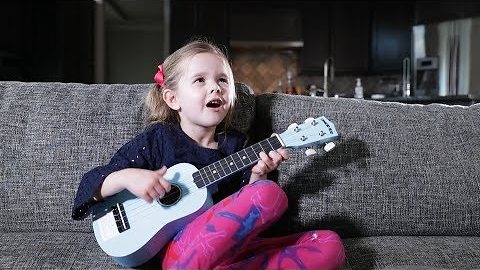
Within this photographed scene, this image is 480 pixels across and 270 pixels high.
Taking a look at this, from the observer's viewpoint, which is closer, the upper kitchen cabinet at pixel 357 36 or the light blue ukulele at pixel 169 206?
the light blue ukulele at pixel 169 206

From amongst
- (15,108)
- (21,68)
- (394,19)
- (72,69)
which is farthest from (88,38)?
(15,108)

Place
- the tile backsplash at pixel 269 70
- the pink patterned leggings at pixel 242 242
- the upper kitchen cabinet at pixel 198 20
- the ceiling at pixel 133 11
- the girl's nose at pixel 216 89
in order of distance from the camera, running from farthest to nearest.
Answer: the ceiling at pixel 133 11, the tile backsplash at pixel 269 70, the upper kitchen cabinet at pixel 198 20, the girl's nose at pixel 216 89, the pink patterned leggings at pixel 242 242

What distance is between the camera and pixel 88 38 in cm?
461

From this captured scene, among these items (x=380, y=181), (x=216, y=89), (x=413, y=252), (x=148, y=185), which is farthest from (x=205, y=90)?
(x=413, y=252)

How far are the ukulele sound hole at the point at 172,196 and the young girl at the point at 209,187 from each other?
25 millimetres

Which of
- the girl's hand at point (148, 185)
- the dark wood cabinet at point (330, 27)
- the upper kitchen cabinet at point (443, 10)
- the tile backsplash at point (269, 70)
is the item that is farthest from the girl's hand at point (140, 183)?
the upper kitchen cabinet at point (443, 10)

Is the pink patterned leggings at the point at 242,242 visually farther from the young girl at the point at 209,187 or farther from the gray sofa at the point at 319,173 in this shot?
the gray sofa at the point at 319,173

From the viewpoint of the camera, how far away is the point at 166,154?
1206mm

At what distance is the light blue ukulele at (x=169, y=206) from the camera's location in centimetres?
106

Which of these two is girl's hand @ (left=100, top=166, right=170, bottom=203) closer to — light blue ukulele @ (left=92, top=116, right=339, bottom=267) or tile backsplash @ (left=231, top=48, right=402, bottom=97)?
light blue ukulele @ (left=92, top=116, right=339, bottom=267)

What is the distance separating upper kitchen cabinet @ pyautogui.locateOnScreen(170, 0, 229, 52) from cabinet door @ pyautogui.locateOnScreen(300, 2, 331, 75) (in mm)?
730

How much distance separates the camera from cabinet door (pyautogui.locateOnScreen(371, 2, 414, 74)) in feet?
15.0

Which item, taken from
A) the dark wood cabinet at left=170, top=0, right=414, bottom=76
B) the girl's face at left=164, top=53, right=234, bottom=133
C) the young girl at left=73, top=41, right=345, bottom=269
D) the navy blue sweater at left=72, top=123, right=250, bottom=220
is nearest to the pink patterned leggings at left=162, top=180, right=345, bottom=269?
the young girl at left=73, top=41, right=345, bottom=269

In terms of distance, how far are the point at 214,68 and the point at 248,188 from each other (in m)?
0.34
